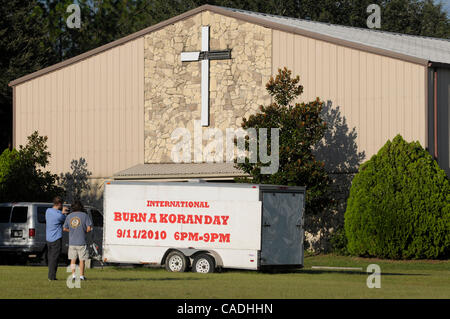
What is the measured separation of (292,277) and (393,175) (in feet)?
34.4

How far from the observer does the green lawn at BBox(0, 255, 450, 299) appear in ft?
64.7

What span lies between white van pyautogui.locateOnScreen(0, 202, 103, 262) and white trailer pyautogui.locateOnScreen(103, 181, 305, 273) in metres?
4.67

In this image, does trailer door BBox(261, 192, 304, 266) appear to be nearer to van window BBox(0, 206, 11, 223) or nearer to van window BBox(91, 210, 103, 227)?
van window BBox(91, 210, 103, 227)

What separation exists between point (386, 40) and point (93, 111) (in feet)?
44.5

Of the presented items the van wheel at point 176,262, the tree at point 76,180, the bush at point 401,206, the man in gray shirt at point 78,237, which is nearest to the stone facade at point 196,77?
the tree at point 76,180

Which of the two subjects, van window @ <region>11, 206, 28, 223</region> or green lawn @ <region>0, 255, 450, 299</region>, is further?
van window @ <region>11, 206, 28, 223</region>

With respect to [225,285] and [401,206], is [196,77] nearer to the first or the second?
[401,206]

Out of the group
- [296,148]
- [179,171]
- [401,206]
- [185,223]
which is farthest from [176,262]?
[179,171]

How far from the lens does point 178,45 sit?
141 ft

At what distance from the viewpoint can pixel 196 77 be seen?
4250 centimetres

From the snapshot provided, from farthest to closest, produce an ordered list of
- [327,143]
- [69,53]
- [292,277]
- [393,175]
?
[69,53] → [327,143] → [393,175] → [292,277]

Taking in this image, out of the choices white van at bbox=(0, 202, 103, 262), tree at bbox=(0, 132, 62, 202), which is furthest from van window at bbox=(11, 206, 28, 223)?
tree at bbox=(0, 132, 62, 202)

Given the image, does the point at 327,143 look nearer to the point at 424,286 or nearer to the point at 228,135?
the point at 228,135

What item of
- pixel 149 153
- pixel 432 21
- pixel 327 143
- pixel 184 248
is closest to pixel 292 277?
pixel 184 248
